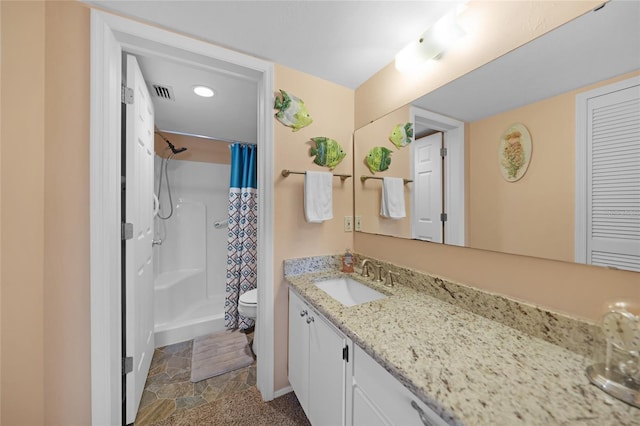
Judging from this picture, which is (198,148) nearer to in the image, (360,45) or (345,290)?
(360,45)

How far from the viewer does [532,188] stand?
814 millimetres

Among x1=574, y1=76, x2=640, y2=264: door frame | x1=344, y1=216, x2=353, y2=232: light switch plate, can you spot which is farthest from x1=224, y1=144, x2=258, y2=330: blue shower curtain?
x1=574, y1=76, x2=640, y2=264: door frame

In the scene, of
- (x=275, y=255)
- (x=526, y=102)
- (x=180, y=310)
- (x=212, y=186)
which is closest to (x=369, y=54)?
(x=526, y=102)

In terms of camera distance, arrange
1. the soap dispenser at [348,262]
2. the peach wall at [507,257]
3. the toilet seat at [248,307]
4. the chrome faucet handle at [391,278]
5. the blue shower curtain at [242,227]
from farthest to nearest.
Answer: the blue shower curtain at [242,227] → the toilet seat at [248,307] → the soap dispenser at [348,262] → the chrome faucet handle at [391,278] → the peach wall at [507,257]

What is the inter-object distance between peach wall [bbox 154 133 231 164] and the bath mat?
6.73 ft

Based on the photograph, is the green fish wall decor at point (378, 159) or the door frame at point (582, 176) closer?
the door frame at point (582, 176)

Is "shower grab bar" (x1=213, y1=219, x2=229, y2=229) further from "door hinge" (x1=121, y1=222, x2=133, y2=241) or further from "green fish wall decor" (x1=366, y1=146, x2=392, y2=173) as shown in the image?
"green fish wall decor" (x1=366, y1=146, x2=392, y2=173)

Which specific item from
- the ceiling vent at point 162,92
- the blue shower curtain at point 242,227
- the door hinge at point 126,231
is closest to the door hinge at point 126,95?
the ceiling vent at point 162,92

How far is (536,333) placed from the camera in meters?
0.77

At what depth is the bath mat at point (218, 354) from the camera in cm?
168

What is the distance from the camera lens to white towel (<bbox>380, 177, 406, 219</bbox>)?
54.4 inches

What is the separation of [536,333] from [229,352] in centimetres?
206

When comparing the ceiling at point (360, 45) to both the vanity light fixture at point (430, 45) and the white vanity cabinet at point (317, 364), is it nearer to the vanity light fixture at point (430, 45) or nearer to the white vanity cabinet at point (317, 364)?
the vanity light fixture at point (430, 45)

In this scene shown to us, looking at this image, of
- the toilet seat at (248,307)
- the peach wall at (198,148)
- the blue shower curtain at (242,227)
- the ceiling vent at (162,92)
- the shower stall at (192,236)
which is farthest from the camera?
the peach wall at (198,148)
